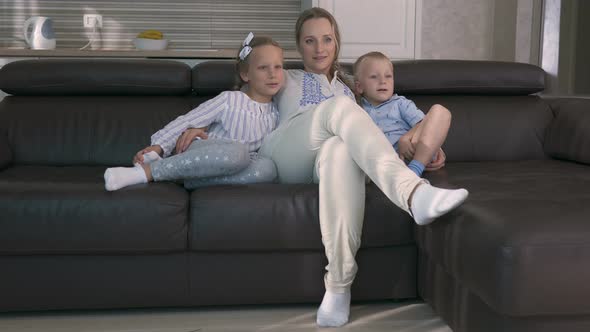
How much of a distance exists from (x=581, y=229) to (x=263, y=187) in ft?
2.92

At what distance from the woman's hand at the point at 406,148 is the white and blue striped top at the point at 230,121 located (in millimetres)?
444

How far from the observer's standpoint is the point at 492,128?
273cm

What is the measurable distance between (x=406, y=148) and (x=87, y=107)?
122 centimetres

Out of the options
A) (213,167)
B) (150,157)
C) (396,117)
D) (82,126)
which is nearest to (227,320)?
(213,167)

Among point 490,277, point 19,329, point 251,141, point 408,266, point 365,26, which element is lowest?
point 19,329

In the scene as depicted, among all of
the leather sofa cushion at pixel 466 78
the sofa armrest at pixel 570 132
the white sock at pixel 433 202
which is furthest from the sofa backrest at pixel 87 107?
the sofa armrest at pixel 570 132

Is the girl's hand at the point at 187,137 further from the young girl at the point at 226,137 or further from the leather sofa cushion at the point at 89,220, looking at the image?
the leather sofa cushion at the point at 89,220

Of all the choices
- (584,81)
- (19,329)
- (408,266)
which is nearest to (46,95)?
(19,329)

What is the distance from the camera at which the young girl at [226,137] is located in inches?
82.3

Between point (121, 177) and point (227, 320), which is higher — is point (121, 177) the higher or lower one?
the higher one

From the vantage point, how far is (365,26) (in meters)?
4.29

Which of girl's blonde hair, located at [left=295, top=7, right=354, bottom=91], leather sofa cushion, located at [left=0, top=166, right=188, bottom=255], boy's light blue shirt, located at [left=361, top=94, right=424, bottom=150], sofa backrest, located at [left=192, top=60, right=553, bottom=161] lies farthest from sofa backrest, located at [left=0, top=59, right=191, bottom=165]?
boy's light blue shirt, located at [left=361, top=94, right=424, bottom=150]

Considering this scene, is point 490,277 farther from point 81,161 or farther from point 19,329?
point 81,161

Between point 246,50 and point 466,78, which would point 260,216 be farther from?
point 466,78
